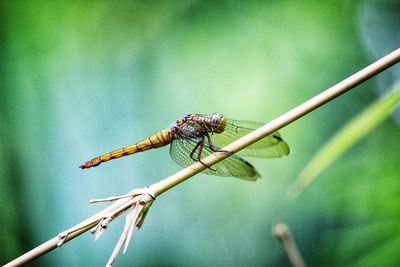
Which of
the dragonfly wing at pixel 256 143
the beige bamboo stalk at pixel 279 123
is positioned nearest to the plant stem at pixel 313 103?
the beige bamboo stalk at pixel 279 123

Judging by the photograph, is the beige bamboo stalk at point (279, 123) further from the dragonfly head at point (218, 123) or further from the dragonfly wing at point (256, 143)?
the dragonfly head at point (218, 123)

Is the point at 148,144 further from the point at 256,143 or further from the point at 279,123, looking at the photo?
the point at 279,123

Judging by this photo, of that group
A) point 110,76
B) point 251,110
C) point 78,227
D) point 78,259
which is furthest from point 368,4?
point 78,227

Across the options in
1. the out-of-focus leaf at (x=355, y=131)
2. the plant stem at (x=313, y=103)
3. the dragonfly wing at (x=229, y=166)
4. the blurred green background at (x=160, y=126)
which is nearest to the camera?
the out-of-focus leaf at (x=355, y=131)

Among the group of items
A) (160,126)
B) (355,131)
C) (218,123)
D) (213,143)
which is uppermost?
(160,126)

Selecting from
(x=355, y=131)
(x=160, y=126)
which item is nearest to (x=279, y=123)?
(x=355, y=131)
